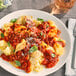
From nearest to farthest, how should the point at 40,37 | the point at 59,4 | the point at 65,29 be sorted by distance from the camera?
the point at 40,37 < the point at 65,29 < the point at 59,4

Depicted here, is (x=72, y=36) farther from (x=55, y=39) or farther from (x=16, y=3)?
(x=16, y=3)

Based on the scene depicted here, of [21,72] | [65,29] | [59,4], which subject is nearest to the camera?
[21,72]

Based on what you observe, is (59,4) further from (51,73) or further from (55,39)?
(51,73)

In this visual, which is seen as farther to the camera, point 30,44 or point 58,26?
point 58,26

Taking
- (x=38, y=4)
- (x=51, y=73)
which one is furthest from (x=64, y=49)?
(x=38, y=4)

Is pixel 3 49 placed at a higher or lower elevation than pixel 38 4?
lower

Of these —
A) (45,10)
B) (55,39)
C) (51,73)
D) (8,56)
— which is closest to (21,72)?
(8,56)

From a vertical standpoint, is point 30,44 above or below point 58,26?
below

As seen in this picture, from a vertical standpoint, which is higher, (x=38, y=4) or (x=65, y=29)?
(x=38, y=4)

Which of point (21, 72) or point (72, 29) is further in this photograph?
point (72, 29)

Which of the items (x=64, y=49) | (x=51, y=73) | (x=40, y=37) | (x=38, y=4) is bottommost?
(x=51, y=73)
